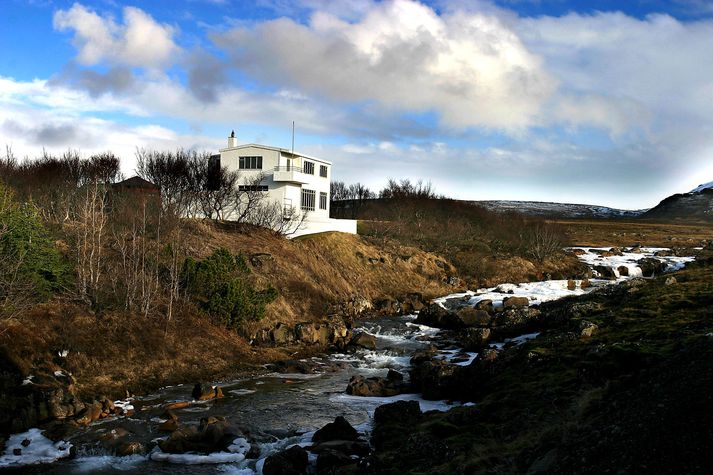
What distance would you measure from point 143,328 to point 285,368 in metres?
6.72

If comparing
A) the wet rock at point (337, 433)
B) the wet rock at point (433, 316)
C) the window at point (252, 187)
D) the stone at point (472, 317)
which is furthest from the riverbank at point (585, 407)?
the window at point (252, 187)

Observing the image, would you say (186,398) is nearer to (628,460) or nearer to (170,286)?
(170,286)

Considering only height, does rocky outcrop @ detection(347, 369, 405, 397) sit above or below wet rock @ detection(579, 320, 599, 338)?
below

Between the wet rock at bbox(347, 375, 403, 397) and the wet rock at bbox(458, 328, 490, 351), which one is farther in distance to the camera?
the wet rock at bbox(458, 328, 490, 351)

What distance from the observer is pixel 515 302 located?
3700 centimetres

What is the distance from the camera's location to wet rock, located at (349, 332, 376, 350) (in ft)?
95.7

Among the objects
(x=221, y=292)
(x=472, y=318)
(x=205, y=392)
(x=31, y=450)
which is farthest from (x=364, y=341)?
(x=31, y=450)

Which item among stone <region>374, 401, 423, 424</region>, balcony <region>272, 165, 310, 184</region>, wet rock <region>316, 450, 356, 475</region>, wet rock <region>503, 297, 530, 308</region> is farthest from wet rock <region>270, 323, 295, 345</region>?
balcony <region>272, 165, 310, 184</region>

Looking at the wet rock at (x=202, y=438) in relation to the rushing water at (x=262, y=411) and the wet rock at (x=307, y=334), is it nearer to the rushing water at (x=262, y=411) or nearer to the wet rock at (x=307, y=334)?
the rushing water at (x=262, y=411)

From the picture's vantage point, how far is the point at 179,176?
50.8 meters

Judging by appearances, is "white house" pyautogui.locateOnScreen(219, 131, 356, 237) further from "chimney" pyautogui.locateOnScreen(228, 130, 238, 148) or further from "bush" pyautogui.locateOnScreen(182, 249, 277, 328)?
"bush" pyautogui.locateOnScreen(182, 249, 277, 328)

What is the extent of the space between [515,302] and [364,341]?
13.2 metres

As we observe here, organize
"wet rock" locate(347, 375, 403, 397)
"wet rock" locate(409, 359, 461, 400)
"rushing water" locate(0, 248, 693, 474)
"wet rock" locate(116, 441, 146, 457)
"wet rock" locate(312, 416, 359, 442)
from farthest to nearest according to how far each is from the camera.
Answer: "wet rock" locate(347, 375, 403, 397)
"wet rock" locate(409, 359, 461, 400)
"wet rock" locate(312, 416, 359, 442)
"wet rock" locate(116, 441, 146, 457)
"rushing water" locate(0, 248, 693, 474)

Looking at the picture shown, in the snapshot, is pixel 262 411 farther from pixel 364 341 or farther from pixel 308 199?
pixel 308 199
